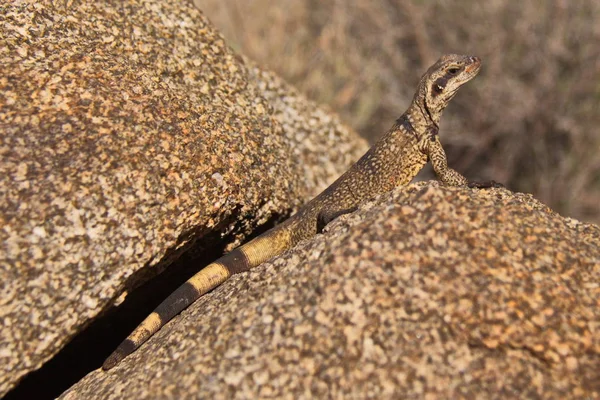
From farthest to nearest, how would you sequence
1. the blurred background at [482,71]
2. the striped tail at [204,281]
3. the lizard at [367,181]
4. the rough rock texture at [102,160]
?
the blurred background at [482,71]
the lizard at [367,181]
the striped tail at [204,281]
the rough rock texture at [102,160]

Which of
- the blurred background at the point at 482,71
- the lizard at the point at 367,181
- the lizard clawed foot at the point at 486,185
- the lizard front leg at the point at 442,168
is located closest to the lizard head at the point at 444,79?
the lizard at the point at 367,181

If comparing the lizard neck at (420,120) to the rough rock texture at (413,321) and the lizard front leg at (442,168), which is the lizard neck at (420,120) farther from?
the rough rock texture at (413,321)

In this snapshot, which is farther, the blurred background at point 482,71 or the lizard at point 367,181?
the blurred background at point 482,71

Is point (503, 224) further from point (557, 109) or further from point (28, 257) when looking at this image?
point (557, 109)

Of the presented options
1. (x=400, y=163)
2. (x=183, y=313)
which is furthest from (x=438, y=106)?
(x=183, y=313)

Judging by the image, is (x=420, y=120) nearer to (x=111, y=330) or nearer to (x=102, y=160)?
(x=102, y=160)

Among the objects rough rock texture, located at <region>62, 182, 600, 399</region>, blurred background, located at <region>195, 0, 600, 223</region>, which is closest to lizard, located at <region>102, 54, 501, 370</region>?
rough rock texture, located at <region>62, 182, 600, 399</region>
